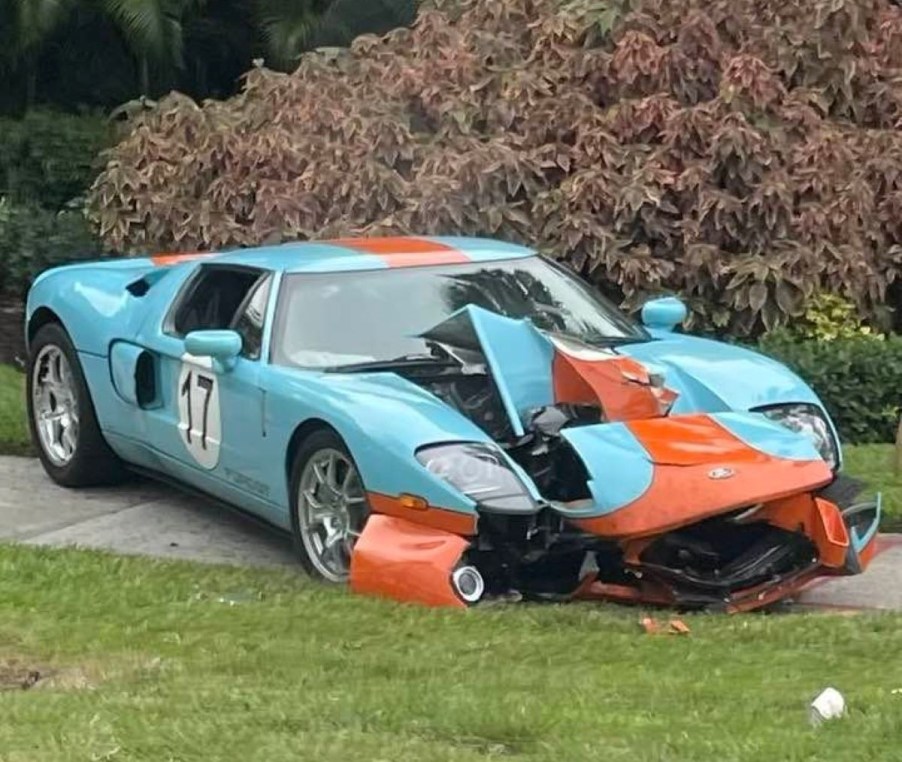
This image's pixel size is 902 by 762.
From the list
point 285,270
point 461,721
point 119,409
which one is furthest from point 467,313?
point 461,721

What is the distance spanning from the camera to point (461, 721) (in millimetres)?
4418

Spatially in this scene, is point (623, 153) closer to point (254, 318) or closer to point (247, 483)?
point (254, 318)

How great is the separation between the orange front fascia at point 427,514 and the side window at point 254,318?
1.17m

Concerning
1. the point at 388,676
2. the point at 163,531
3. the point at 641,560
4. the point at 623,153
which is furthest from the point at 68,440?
the point at 623,153

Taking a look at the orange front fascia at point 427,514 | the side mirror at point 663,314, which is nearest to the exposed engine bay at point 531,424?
the orange front fascia at point 427,514

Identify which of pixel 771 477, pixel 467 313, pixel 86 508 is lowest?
pixel 86 508

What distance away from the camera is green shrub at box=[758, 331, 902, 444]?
960cm

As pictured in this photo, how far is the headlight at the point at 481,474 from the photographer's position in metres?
5.94

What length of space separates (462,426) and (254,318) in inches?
57.2

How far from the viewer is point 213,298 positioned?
781 centimetres

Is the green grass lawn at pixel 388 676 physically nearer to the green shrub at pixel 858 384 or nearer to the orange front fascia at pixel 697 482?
the orange front fascia at pixel 697 482

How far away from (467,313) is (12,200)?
11.7 metres

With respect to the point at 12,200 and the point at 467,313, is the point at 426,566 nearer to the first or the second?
the point at 467,313

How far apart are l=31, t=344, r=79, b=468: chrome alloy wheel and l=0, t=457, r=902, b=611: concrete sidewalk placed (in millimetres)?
187
